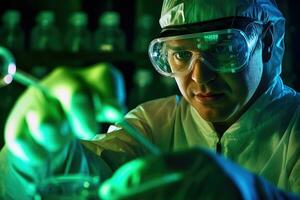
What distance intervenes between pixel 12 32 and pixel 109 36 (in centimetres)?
44

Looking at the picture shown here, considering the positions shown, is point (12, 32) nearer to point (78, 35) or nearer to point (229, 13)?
point (78, 35)

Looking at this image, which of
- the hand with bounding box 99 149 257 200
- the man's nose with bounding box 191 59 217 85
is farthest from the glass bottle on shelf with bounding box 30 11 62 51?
the hand with bounding box 99 149 257 200

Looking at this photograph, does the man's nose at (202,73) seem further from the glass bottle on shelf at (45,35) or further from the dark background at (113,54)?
the glass bottle on shelf at (45,35)

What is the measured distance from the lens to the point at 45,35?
252 cm

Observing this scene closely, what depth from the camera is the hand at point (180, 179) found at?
814mm

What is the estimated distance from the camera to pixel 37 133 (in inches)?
34.9

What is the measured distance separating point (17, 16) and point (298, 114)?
138 centimetres

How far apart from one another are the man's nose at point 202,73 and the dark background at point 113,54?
0.88 meters

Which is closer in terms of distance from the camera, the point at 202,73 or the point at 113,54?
the point at 202,73

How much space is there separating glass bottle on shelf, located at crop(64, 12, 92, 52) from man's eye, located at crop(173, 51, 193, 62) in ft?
2.90

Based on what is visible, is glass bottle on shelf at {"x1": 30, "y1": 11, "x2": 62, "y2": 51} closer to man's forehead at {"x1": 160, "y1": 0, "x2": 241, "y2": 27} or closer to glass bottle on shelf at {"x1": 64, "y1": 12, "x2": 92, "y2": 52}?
glass bottle on shelf at {"x1": 64, "y1": 12, "x2": 92, "y2": 52}

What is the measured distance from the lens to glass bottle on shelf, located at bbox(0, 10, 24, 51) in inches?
97.4

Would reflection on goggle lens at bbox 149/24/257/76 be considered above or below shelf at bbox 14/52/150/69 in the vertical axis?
above

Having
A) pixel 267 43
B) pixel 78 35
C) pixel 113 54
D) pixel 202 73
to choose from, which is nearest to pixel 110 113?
pixel 202 73
